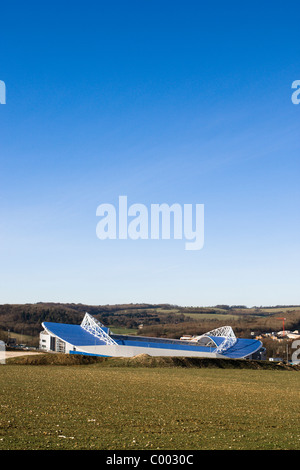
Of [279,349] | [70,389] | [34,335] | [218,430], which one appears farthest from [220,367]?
[34,335]

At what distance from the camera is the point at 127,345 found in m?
110

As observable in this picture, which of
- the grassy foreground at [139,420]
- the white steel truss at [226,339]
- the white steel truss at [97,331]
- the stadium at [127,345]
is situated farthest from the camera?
the white steel truss at [226,339]

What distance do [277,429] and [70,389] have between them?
55.6 feet

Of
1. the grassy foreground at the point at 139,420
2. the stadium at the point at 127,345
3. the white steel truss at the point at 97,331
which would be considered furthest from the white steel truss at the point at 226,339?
the grassy foreground at the point at 139,420

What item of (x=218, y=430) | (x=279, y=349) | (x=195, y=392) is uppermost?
(x=218, y=430)

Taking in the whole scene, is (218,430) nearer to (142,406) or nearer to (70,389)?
(142,406)

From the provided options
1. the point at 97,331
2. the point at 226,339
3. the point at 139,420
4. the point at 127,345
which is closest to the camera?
the point at 139,420

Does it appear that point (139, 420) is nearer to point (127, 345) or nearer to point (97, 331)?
point (127, 345)

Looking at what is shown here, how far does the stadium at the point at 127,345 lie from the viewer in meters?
100

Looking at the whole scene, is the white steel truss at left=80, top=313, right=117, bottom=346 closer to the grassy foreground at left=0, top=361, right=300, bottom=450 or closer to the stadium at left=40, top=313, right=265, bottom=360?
the stadium at left=40, top=313, right=265, bottom=360

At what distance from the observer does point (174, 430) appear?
1812 centimetres

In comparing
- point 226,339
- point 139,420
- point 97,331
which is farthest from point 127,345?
point 139,420

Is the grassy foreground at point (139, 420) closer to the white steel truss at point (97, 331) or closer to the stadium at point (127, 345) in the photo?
the stadium at point (127, 345)

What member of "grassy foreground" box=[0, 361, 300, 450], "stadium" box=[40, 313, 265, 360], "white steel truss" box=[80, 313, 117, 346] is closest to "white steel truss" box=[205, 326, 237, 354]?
"stadium" box=[40, 313, 265, 360]
